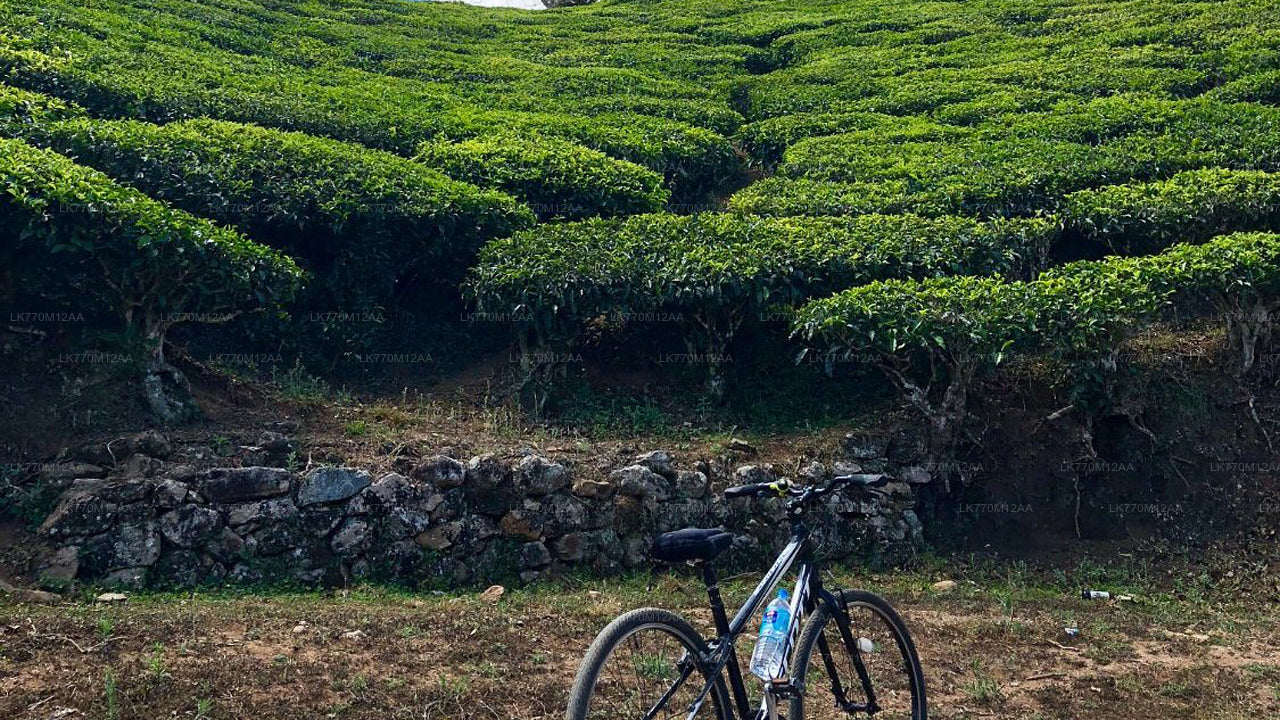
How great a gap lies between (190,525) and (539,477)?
2598 mm

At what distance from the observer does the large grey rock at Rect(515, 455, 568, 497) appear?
28.9ft

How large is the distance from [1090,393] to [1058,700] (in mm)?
4506

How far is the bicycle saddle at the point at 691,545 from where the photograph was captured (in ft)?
14.6

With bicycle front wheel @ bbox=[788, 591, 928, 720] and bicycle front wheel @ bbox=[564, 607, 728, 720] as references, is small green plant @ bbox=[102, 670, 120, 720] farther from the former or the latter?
bicycle front wheel @ bbox=[788, 591, 928, 720]

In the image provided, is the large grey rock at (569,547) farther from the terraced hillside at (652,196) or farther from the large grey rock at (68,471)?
the large grey rock at (68,471)

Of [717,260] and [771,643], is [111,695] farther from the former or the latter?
[717,260]

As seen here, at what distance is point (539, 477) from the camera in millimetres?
8844

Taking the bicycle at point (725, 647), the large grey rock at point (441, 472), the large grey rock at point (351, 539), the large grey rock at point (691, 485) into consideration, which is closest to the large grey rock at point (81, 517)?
the large grey rock at point (351, 539)

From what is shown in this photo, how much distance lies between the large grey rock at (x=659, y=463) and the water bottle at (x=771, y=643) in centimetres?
449

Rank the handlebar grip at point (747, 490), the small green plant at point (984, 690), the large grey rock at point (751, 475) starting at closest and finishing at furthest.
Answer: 1. the handlebar grip at point (747, 490)
2. the small green plant at point (984, 690)
3. the large grey rock at point (751, 475)

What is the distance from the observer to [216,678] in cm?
560

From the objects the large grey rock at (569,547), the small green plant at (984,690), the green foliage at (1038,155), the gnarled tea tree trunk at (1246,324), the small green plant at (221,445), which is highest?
the green foliage at (1038,155)

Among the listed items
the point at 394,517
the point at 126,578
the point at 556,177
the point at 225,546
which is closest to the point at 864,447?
the point at 394,517

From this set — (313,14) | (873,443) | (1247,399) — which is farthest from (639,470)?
(313,14)
